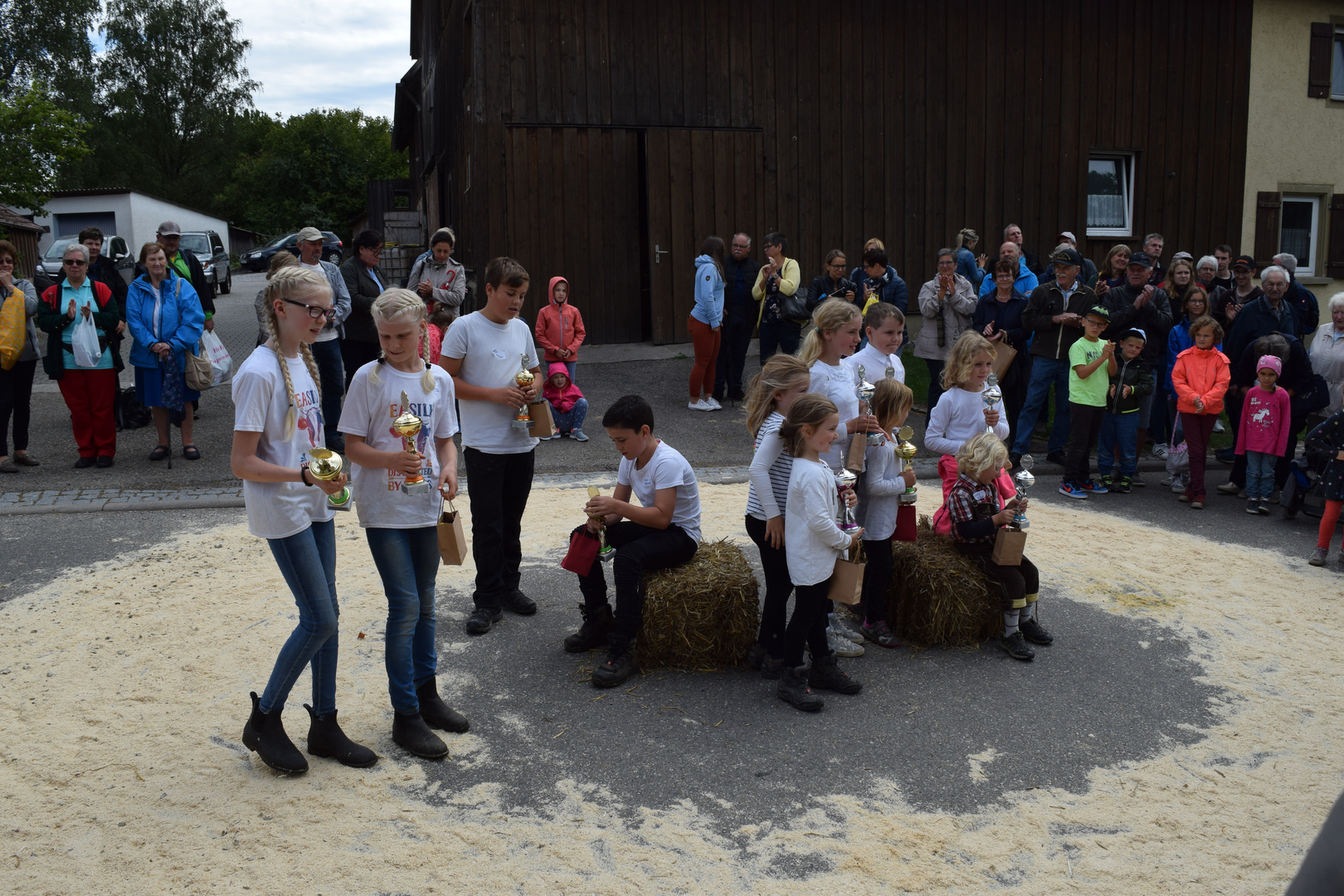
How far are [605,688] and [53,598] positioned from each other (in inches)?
140

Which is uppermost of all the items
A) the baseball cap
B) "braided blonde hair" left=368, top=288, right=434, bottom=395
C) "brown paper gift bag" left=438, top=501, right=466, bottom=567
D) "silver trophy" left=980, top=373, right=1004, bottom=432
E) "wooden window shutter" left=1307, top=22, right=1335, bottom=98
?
"wooden window shutter" left=1307, top=22, right=1335, bottom=98

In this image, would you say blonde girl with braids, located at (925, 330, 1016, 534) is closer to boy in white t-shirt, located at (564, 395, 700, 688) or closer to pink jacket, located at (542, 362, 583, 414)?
boy in white t-shirt, located at (564, 395, 700, 688)

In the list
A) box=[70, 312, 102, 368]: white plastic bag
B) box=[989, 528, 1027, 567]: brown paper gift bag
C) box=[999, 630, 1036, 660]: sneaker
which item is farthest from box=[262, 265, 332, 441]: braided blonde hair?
box=[70, 312, 102, 368]: white plastic bag

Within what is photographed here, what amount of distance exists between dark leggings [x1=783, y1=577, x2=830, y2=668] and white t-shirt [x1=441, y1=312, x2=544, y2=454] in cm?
187

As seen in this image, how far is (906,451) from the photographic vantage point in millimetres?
5453

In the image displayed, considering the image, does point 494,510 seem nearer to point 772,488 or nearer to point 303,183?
point 772,488

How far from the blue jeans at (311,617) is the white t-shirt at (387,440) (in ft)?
0.66

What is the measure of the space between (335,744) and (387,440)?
127cm

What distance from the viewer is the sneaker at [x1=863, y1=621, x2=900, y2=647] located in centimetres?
568

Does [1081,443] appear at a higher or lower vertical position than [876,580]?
higher

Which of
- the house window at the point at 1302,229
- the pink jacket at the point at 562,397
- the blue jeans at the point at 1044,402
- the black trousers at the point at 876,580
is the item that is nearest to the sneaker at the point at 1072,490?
the blue jeans at the point at 1044,402

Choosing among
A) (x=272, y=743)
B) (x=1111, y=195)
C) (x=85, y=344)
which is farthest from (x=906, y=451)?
(x=1111, y=195)

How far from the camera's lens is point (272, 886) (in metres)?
3.44

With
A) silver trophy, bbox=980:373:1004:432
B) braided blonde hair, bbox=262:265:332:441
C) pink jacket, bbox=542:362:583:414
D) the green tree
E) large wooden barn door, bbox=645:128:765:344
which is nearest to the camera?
braided blonde hair, bbox=262:265:332:441
